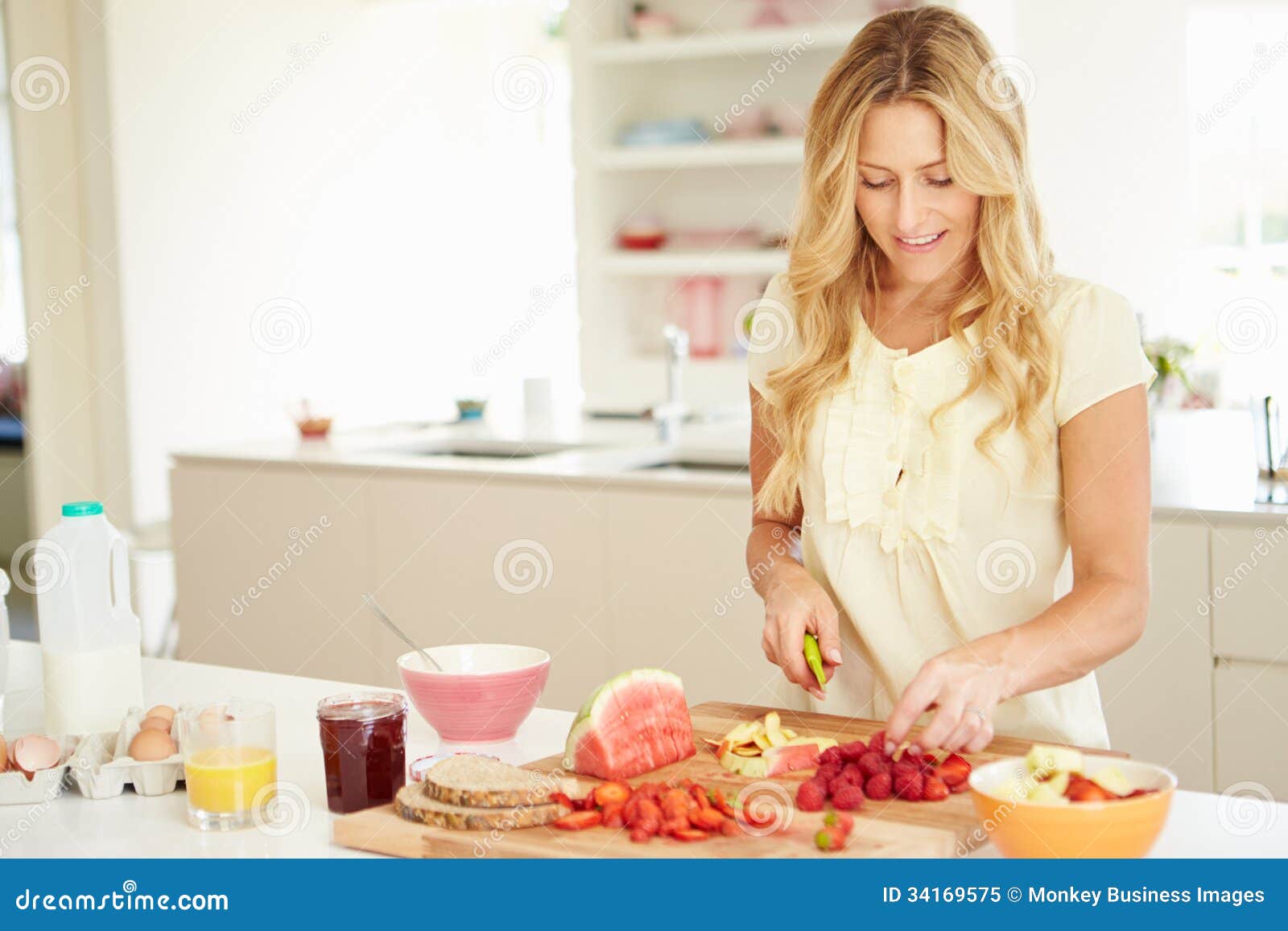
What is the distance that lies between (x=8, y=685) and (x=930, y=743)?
1.36 metres

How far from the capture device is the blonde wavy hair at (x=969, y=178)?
171cm

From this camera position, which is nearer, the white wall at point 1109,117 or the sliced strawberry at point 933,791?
the sliced strawberry at point 933,791

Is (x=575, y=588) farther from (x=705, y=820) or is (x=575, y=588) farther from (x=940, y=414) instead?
(x=705, y=820)

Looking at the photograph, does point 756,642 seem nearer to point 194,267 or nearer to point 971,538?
point 971,538

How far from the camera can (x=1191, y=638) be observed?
2.79 meters

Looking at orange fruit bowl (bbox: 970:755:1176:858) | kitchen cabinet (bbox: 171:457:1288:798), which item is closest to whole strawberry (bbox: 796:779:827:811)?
orange fruit bowl (bbox: 970:755:1176:858)

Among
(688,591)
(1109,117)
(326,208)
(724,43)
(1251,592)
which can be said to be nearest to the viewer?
(1251,592)

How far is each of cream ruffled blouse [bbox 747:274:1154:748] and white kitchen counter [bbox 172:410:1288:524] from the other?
3.61 feet

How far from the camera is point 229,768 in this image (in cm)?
150

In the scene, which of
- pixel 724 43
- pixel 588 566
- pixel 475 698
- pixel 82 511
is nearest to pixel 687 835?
pixel 475 698

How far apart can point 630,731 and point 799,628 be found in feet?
0.86

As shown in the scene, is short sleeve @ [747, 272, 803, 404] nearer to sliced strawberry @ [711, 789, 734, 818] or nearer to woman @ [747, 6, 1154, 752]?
woman @ [747, 6, 1154, 752]

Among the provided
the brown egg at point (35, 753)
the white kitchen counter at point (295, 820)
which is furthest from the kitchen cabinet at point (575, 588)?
the brown egg at point (35, 753)

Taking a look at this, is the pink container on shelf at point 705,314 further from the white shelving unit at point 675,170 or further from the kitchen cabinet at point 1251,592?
the kitchen cabinet at point 1251,592
